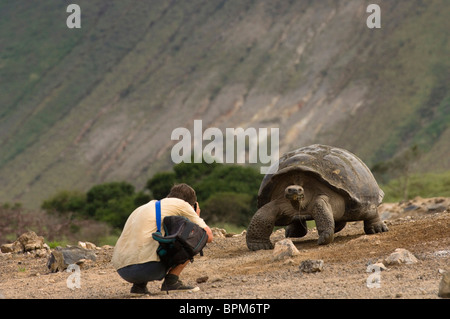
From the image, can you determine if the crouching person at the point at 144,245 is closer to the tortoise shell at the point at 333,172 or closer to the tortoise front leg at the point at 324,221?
the tortoise front leg at the point at 324,221

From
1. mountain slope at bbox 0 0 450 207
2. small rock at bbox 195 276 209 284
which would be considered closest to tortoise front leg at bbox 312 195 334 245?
small rock at bbox 195 276 209 284

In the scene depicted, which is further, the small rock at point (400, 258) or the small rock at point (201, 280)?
the small rock at point (201, 280)

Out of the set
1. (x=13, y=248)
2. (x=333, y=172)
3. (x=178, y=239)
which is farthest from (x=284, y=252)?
(x=13, y=248)

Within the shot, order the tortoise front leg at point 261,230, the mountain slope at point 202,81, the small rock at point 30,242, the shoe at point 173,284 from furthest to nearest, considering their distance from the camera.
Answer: the mountain slope at point 202,81 < the small rock at point 30,242 < the tortoise front leg at point 261,230 < the shoe at point 173,284

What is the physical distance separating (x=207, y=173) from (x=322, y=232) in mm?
29180

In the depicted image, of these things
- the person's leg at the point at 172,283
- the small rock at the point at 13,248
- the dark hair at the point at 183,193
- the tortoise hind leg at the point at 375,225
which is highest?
the dark hair at the point at 183,193

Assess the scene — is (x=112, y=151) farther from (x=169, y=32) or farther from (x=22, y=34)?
(x=22, y=34)

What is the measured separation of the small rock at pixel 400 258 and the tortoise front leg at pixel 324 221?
201 centimetres

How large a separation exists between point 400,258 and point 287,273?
3.52 ft

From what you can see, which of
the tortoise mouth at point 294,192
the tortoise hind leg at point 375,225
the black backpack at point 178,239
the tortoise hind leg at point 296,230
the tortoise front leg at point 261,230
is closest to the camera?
the black backpack at point 178,239

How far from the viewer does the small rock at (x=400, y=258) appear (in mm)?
7543

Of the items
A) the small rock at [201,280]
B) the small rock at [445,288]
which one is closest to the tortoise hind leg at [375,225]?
the small rock at [201,280]

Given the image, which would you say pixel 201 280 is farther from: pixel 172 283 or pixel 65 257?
pixel 65 257

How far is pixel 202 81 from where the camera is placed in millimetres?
94625
